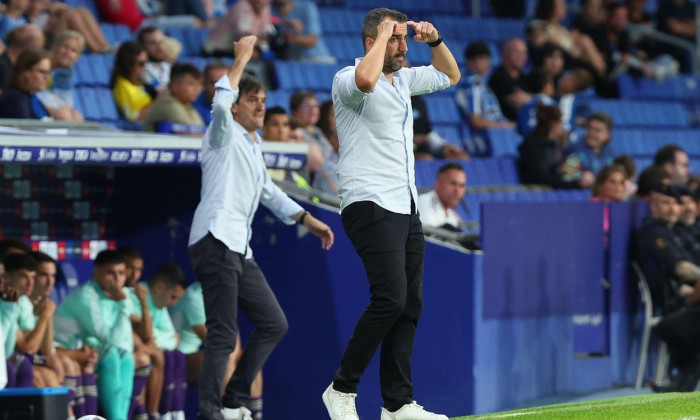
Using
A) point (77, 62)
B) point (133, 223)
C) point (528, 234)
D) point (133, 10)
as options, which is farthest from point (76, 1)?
point (528, 234)

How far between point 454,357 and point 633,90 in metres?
8.78

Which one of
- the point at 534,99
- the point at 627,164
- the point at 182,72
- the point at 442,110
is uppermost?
the point at 534,99

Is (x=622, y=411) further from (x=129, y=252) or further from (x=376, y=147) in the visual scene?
(x=129, y=252)

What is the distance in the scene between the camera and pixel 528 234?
10133 millimetres

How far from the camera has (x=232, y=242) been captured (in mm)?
7770

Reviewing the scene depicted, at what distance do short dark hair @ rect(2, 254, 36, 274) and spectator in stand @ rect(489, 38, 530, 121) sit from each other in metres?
7.31

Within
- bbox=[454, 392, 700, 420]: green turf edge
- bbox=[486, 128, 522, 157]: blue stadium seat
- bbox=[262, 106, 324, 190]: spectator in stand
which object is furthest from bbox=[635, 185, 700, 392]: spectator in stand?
bbox=[486, 128, 522, 157]: blue stadium seat

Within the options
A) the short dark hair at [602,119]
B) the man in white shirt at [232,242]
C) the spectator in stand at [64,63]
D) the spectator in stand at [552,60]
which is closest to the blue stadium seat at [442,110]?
the short dark hair at [602,119]

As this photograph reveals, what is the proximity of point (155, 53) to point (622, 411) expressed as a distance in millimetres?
5816

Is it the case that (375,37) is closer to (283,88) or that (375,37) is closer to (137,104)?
(137,104)

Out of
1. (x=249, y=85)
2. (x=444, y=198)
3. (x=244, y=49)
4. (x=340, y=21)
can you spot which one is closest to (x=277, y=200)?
(x=249, y=85)

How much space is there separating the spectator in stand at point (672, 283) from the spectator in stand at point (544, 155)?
2.06m

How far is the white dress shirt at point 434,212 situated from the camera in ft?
33.9

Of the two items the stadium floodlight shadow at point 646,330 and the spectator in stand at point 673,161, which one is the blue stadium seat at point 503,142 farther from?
the stadium floodlight shadow at point 646,330
